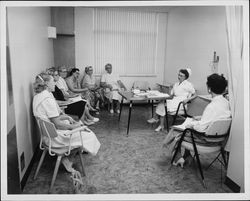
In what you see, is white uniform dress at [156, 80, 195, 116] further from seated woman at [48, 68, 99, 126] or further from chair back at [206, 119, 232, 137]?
chair back at [206, 119, 232, 137]

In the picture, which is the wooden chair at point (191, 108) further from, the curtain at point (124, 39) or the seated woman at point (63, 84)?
the curtain at point (124, 39)

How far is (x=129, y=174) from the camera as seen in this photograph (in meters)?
2.54

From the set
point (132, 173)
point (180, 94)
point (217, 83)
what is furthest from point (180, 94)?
point (132, 173)

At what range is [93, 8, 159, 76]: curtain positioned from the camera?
5.38 m

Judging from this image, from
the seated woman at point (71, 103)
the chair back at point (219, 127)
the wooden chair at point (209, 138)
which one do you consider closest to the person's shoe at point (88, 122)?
the seated woman at point (71, 103)

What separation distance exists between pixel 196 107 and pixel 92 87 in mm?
2244

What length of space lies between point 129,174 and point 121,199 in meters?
1.15

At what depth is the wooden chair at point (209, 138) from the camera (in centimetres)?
218

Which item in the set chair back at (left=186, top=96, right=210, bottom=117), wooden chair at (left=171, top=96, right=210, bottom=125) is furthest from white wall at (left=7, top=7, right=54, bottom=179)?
chair back at (left=186, top=96, right=210, bottom=117)

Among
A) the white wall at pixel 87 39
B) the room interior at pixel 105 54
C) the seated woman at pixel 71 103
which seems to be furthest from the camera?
the white wall at pixel 87 39

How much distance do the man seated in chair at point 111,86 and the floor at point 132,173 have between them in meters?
1.61

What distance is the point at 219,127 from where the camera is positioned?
2188 millimetres

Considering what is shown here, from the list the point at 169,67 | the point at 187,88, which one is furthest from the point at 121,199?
the point at 169,67

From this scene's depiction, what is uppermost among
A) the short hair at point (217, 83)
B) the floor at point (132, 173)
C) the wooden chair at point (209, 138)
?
the short hair at point (217, 83)
